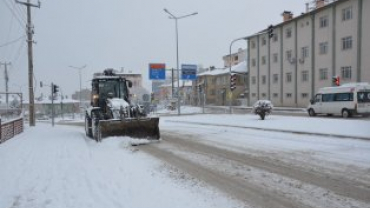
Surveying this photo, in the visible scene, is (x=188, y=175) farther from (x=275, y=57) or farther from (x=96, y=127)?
(x=275, y=57)

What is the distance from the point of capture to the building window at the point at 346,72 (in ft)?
131

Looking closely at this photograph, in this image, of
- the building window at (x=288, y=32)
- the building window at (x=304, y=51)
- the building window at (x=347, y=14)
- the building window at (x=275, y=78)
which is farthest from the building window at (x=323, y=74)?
the building window at (x=275, y=78)

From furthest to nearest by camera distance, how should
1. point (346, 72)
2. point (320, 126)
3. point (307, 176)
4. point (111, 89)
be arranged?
point (346, 72) < point (320, 126) < point (111, 89) < point (307, 176)

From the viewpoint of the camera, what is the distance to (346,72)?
133ft

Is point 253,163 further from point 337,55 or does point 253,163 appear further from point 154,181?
point 337,55

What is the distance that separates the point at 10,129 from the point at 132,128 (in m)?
7.09

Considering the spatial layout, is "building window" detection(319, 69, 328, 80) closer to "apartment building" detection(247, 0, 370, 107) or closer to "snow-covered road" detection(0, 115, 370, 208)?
"apartment building" detection(247, 0, 370, 107)

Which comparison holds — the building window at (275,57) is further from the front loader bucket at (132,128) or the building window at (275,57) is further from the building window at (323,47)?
the front loader bucket at (132,128)

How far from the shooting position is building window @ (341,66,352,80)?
40.0m

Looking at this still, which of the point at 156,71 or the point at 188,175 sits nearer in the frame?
the point at 188,175

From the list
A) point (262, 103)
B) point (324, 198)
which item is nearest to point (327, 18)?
point (262, 103)

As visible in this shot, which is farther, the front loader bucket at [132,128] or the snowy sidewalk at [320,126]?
the snowy sidewalk at [320,126]

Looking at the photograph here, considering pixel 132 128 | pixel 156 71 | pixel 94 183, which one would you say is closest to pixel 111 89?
pixel 132 128

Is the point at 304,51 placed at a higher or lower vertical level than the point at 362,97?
higher
